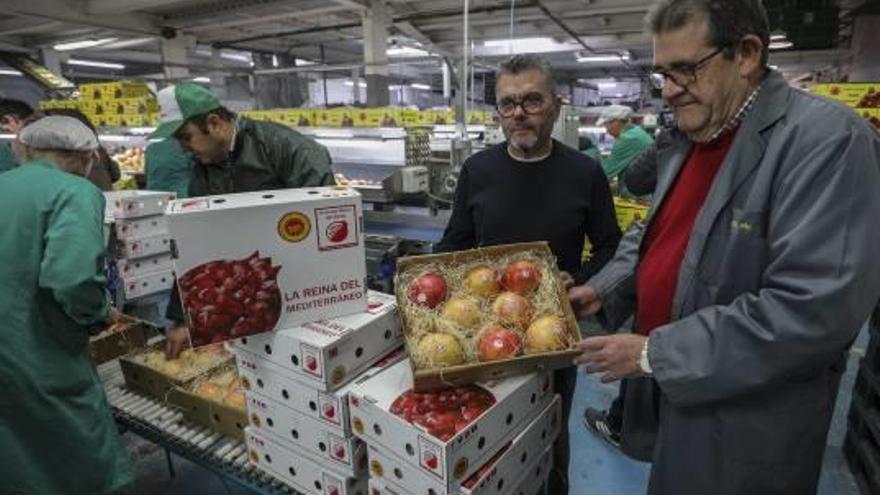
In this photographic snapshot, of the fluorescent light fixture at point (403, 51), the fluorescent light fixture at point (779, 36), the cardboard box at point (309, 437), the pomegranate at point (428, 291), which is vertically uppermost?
the fluorescent light fixture at point (403, 51)

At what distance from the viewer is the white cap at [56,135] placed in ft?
6.78

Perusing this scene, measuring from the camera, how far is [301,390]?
4.83 feet

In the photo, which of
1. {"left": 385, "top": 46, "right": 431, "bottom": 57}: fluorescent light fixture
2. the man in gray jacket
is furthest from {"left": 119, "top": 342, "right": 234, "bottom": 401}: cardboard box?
{"left": 385, "top": 46, "right": 431, "bottom": 57}: fluorescent light fixture

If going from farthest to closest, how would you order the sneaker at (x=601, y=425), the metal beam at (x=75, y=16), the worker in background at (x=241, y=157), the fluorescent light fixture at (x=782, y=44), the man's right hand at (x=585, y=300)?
the metal beam at (x=75, y=16) → the fluorescent light fixture at (x=782, y=44) → the sneaker at (x=601, y=425) → the worker in background at (x=241, y=157) → the man's right hand at (x=585, y=300)

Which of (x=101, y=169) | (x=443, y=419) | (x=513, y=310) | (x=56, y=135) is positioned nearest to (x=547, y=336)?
(x=513, y=310)

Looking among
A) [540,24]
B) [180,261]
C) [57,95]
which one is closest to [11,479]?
[180,261]

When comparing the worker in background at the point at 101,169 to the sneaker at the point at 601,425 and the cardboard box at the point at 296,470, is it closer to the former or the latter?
the cardboard box at the point at 296,470

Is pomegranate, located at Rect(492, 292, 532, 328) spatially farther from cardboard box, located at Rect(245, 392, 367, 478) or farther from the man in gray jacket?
cardboard box, located at Rect(245, 392, 367, 478)

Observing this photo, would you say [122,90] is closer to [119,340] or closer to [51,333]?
[119,340]

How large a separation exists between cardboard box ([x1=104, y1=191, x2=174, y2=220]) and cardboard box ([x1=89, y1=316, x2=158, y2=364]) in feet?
4.84

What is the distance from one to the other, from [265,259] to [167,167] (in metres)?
3.42

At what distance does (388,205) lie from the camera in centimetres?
413

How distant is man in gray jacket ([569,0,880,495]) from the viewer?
101cm

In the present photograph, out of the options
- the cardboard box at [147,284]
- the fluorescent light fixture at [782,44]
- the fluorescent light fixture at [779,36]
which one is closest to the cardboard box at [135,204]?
the cardboard box at [147,284]
